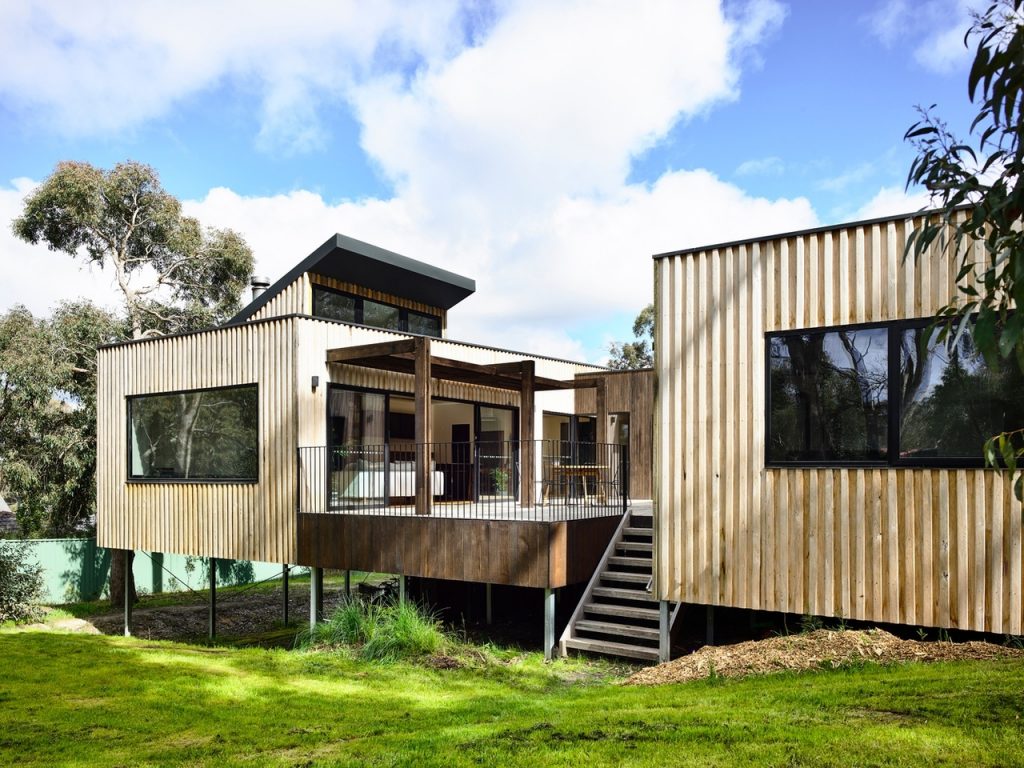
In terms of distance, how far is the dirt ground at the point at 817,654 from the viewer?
6727 millimetres

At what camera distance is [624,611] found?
9430 mm

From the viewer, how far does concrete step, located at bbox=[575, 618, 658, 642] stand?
8984 millimetres

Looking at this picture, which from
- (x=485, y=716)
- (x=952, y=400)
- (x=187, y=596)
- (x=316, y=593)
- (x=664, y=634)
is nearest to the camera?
(x=485, y=716)

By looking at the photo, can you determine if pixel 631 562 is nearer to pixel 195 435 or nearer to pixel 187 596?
pixel 195 435

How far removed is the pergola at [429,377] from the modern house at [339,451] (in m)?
0.03

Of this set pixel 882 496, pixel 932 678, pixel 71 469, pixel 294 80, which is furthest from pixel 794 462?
pixel 71 469

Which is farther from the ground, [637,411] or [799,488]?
[637,411]

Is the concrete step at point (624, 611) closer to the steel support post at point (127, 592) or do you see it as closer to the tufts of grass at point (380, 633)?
the tufts of grass at point (380, 633)

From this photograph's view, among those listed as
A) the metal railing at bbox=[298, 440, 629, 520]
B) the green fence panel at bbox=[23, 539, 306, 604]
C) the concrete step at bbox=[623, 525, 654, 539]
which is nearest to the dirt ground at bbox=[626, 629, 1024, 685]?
the metal railing at bbox=[298, 440, 629, 520]

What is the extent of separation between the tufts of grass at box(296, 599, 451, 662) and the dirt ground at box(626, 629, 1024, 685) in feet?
9.44

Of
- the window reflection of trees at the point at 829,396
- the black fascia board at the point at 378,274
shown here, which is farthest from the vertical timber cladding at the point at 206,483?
the window reflection of trees at the point at 829,396

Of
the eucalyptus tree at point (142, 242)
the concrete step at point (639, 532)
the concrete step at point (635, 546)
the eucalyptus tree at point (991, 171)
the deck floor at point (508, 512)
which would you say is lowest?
the concrete step at point (635, 546)

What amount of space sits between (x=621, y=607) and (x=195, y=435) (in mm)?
7669

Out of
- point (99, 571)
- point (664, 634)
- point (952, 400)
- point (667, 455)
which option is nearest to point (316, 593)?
point (664, 634)
